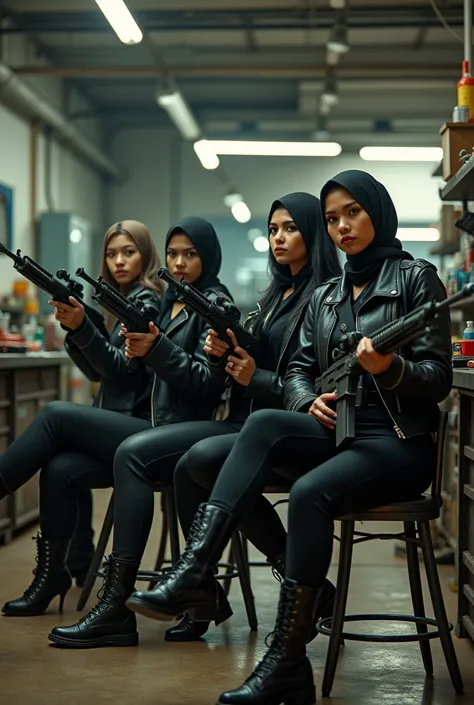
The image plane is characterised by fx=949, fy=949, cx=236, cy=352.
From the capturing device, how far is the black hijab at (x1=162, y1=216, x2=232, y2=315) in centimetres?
319

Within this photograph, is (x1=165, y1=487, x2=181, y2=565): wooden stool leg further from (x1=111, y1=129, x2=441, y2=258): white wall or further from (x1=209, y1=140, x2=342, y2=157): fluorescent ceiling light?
(x1=111, y1=129, x2=441, y2=258): white wall

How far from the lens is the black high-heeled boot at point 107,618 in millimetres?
2650

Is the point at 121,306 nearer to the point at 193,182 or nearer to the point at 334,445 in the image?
the point at 334,445

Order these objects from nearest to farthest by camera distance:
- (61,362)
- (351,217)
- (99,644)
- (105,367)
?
(351,217), (99,644), (105,367), (61,362)

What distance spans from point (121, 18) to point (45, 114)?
10.8ft

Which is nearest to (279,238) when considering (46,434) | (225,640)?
(46,434)

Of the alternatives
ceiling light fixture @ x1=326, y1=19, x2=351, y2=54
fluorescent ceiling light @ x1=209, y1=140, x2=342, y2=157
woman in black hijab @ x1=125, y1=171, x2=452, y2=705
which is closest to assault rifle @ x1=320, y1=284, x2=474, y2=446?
woman in black hijab @ x1=125, y1=171, x2=452, y2=705

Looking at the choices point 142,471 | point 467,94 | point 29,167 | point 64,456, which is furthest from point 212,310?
point 29,167

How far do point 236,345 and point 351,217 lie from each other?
55cm

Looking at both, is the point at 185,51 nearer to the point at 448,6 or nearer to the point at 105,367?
the point at 448,6

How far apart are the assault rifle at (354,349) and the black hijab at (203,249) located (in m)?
0.87

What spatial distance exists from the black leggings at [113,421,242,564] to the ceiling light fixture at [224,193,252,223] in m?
8.01

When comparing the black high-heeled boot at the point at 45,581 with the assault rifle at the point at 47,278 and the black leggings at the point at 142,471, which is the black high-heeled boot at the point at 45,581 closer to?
the black leggings at the point at 142,471

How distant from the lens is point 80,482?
3.06 m
